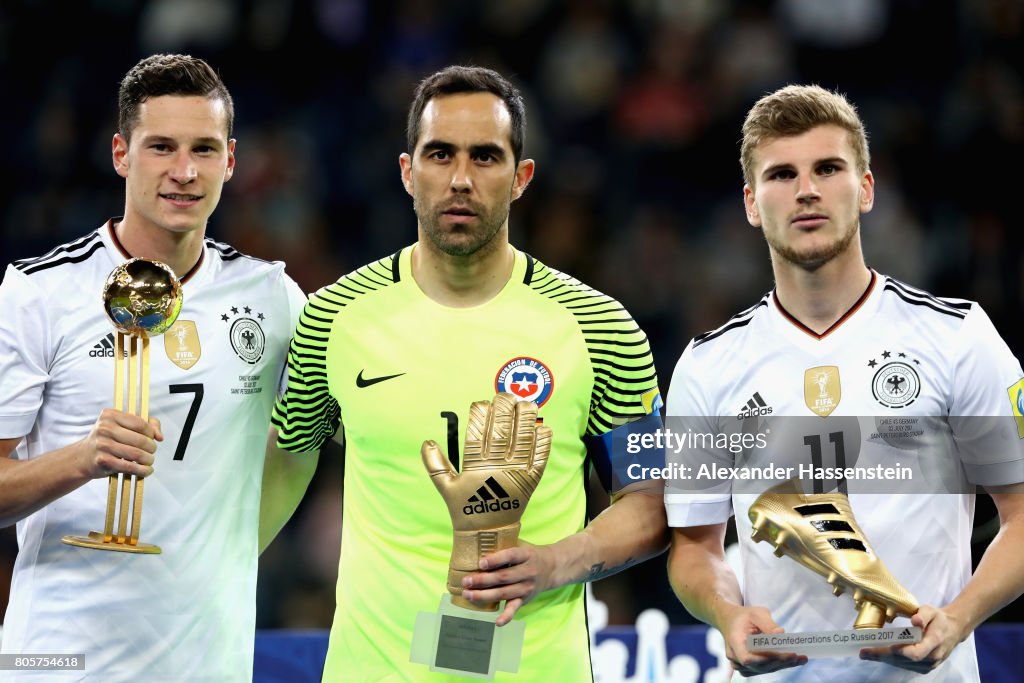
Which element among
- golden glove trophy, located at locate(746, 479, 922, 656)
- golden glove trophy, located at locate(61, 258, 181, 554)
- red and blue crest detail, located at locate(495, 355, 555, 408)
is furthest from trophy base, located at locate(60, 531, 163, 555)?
golden glove trophy, located at locate(746, 479, 922, 656)

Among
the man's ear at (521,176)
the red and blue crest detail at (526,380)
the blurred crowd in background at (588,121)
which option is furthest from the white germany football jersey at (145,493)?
the blurred crowd in background at (588,121)

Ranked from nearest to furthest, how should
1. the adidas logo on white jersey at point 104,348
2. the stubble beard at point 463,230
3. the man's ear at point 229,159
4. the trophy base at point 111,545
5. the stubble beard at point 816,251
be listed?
the trophy base at point 111,545 → the stubble beard at point 463,230 → the stubble beard at point 816,251 → the adidas logo on white jersey at point 104,348 → the man's ear at point 229,159

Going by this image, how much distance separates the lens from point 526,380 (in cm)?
369

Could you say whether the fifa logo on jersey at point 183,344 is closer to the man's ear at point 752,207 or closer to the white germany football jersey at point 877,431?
the white germany football jersey at point 877,431

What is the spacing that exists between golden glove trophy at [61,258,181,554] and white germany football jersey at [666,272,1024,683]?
4.93 ft

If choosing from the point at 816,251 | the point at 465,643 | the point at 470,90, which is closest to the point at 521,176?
the point at 470,90

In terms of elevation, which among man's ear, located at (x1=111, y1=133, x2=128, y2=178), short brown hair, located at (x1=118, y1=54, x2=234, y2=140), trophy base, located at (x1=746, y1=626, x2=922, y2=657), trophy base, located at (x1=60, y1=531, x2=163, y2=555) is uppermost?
short brown hair, located at (x1=118, y1=54, x2=234, y2=140)

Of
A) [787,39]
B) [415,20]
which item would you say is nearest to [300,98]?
[415,20]

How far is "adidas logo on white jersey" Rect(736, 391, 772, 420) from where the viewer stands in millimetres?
3779

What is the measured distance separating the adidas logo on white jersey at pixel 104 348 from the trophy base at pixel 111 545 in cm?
54

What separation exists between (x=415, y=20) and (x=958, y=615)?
646cm

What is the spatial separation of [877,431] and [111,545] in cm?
214

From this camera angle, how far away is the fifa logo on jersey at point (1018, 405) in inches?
144

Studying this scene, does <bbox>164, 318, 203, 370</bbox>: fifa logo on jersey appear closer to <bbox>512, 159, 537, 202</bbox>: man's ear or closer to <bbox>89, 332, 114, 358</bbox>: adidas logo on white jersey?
<bbox>89, 332, 114, 358</bbox>: adidas logo on white jersey
